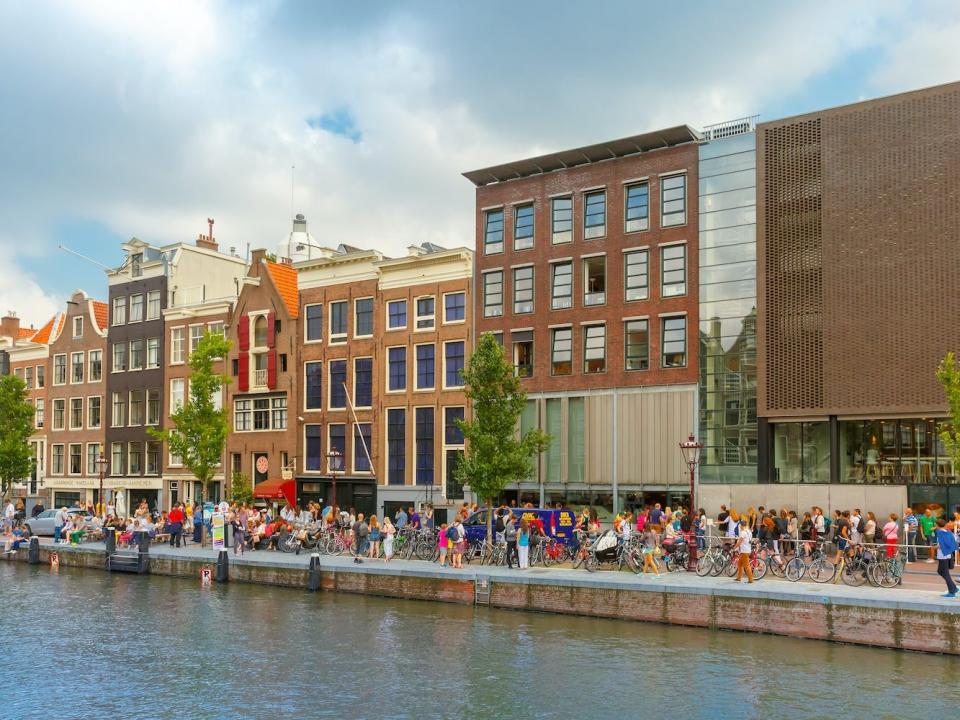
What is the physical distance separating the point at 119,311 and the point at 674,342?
39.4m

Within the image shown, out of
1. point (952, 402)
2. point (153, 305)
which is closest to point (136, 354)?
point (153, 305)

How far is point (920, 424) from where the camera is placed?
127 ft

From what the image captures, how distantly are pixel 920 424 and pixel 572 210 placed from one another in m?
17.8

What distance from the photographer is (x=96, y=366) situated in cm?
6788

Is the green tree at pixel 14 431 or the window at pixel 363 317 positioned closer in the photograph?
the window at pixel 363 317

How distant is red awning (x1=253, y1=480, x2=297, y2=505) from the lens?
→ 178 feet

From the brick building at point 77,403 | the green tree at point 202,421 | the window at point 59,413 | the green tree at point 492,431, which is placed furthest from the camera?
the window at point 59,413

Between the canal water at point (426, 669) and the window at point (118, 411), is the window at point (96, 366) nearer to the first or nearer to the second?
the window at point (118, 411)

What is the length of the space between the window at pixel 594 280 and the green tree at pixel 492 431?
916 centimetres

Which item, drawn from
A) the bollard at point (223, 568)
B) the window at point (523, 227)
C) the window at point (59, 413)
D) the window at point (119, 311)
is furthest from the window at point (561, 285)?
the window at point (59, 413)

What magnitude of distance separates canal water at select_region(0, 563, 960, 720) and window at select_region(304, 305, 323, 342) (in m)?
26.4

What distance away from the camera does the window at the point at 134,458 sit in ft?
209

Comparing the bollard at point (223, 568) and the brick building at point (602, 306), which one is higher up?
the brick building at point (602, 306)

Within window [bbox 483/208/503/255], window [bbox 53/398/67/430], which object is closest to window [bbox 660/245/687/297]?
window [bbox 483/208/503/255]
